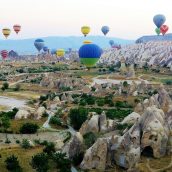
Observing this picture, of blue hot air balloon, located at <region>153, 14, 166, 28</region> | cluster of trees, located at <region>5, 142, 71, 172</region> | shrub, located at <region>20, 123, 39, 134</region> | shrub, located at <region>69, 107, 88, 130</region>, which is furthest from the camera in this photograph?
blue hot air balloon, located at <region>153, 14, 166, 28</region>

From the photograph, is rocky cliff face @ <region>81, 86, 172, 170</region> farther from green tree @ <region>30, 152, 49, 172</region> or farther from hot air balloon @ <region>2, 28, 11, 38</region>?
hot air balloon @ <region>2, 28, 11, 38</region>

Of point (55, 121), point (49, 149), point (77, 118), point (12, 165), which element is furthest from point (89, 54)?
point (12, 165)

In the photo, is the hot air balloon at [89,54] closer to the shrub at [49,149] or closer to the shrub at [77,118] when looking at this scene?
the shrub at [77,118]

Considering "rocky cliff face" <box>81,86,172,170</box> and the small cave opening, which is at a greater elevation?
"rocky cliff face" <box>81,86,172,170</box>

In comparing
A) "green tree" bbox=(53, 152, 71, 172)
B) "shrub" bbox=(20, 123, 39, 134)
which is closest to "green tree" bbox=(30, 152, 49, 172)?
"green tree" bbox=(53, 152, 71, 172)

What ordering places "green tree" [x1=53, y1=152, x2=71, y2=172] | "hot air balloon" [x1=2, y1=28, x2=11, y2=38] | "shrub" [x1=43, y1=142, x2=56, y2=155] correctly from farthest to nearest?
"hot air balloon" [x1=2, y1=28, x2=11, y2=38], "shrub" [x1=43, y1=142, x2=56, y2=155], "green tree" [x1=53, y1=152, x2=71, y2=172]

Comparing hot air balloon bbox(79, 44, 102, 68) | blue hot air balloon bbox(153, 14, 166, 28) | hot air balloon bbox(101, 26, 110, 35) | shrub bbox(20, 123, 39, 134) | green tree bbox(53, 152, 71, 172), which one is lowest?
shrub bbox(20, 123, 39, 134)

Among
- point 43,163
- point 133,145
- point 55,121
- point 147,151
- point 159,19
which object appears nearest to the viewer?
point 43,163

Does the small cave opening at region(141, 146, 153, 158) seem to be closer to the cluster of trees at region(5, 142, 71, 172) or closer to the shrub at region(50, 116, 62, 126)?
the cluster of trees at region(5, 142, 71, 172)

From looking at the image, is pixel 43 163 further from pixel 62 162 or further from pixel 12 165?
pixel 12 165

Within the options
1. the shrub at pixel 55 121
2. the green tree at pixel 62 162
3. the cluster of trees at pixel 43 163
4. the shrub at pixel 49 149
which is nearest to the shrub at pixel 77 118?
the shrub at pixel 55 121

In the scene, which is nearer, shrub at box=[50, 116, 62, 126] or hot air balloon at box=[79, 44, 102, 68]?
shrub at box=[50, 116, 62, 126]
